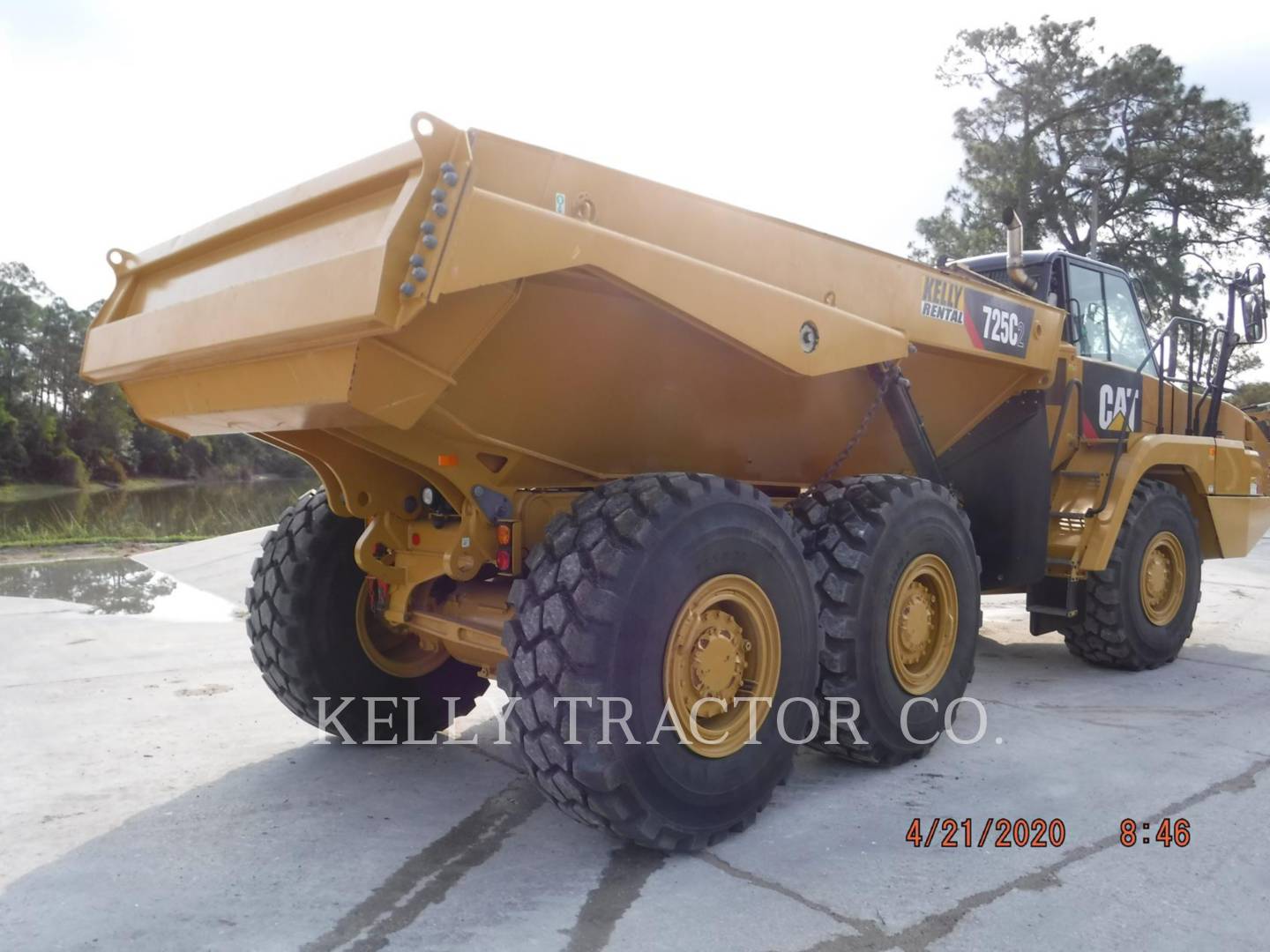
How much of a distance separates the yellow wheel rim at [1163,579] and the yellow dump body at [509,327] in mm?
2379

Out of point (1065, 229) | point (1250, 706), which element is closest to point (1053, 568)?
point (1250, 706)

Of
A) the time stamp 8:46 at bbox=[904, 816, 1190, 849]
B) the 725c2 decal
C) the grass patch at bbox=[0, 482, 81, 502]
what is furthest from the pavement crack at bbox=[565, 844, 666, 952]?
the grass patch at bbox=[0, 482, 81, 502]

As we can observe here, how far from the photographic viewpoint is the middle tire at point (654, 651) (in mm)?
2920

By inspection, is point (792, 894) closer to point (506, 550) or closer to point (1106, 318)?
point (506, 550)

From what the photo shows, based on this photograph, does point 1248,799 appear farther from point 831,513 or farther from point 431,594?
point 431,594

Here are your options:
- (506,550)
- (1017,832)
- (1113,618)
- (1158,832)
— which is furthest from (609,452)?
(1113,618)

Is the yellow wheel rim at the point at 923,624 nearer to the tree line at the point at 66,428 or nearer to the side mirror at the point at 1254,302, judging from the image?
the side mirror at the point at 1254,302

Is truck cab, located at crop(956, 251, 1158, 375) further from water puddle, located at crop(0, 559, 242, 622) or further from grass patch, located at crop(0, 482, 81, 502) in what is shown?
grass patch, located at crop(0, 482, 81, 502)

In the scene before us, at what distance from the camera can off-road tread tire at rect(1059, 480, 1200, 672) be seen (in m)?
5.58

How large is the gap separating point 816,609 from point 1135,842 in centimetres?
125

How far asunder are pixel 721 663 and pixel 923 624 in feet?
4.14

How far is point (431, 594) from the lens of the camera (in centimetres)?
410

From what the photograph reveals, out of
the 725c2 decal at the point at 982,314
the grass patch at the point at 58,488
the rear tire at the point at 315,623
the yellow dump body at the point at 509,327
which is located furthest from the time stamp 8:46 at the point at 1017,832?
the grass patch at the point at 58,488

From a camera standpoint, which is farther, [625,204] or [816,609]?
[816,609]
